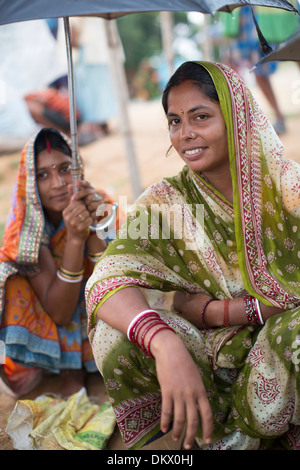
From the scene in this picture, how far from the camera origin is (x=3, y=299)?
2658 mm

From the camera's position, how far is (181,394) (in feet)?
5.33

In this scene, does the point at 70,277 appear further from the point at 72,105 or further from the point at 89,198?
the point at 72,105

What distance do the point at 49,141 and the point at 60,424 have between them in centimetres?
154

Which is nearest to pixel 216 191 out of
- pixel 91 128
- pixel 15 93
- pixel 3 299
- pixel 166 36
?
pixel 3 299

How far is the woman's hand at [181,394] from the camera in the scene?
63.5 inches

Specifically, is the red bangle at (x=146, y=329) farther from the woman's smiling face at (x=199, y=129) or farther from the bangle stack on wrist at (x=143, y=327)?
the woman's smiling face at (x=199, y=129)

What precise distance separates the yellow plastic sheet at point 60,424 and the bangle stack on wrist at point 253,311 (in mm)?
911

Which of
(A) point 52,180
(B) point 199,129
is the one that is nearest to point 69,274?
(A) point 52,180

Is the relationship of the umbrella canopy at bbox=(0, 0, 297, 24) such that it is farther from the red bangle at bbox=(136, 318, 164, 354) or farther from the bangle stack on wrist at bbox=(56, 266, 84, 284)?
the bangle stack on wrist at bbox=(56, 266, 84, 284)

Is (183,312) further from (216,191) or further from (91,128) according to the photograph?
(91,128)

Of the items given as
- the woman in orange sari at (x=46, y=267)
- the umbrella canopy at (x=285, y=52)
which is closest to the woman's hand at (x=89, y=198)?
the woman in orange sari at (x=46, y=267)

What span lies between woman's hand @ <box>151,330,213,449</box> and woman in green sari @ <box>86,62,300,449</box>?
11 cm

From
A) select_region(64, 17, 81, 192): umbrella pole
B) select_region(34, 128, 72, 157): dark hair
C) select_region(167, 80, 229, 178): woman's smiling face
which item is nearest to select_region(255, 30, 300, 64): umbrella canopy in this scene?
select_region(167, 80, 229, 178): woman's smiling face

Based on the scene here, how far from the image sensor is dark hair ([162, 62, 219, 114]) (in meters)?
2.10
